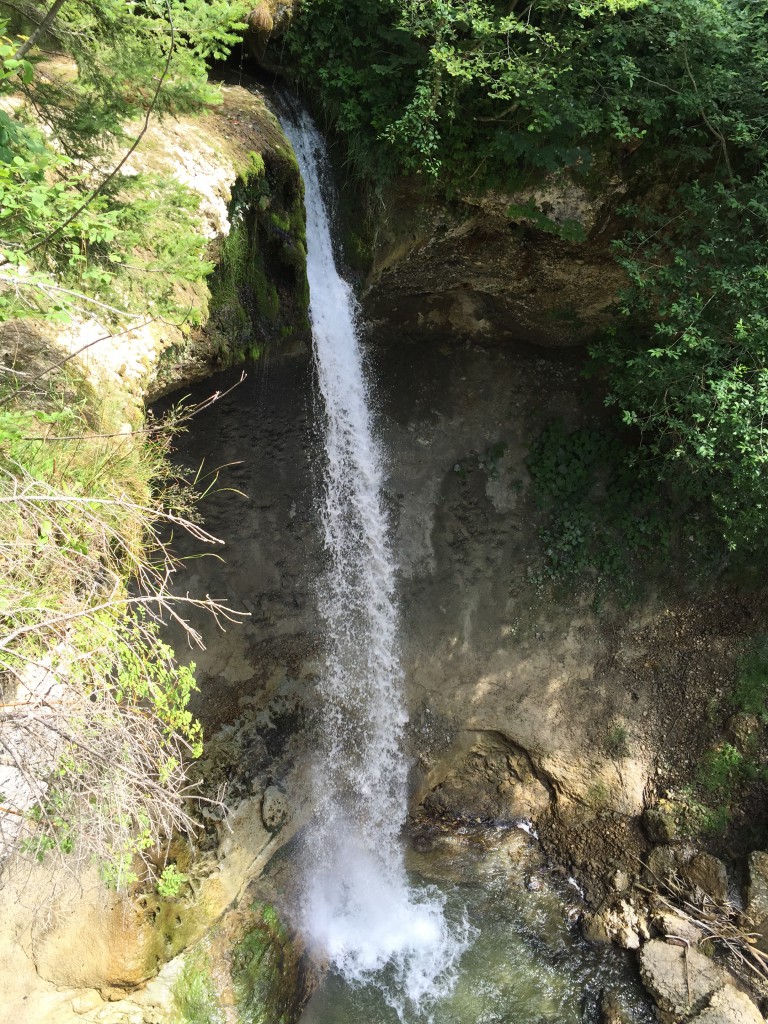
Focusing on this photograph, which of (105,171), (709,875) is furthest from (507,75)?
(709,875)

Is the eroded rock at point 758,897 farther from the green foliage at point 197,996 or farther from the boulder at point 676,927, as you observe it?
the green foliage at point 197,996

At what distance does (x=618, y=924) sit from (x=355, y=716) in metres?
3.39

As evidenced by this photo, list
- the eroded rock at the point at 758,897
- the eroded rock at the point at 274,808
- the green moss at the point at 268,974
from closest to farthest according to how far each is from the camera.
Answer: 1. the green moss at the point at 268,974
2. the eroded rock at the point at 758,897
3. the eroded rock at the point at 274,808

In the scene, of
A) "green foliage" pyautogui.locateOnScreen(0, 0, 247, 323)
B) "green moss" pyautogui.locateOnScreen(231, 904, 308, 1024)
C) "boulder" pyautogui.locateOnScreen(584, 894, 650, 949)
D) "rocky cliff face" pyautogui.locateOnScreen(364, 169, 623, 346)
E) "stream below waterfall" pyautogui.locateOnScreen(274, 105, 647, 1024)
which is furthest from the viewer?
"boulder" pyautogui.locateOnScreen(584, 894, 650, 949)

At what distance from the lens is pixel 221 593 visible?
7.34 meters

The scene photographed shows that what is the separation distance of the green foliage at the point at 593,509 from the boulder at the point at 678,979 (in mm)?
3609

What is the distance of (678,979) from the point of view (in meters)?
5.97

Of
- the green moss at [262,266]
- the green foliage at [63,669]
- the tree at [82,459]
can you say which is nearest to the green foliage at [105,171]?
the tree at [82,459]

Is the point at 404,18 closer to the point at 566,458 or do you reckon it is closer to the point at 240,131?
the point at 240,131

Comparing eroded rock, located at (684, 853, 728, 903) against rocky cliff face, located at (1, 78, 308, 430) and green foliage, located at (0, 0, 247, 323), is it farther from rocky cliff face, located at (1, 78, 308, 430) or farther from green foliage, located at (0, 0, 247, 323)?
green foliage, located at (0, 0, 247, 323)

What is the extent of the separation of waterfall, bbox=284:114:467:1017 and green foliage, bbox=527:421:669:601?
2.08 metres

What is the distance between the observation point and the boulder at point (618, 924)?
6391 mm

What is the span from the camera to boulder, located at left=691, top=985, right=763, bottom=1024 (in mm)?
5598

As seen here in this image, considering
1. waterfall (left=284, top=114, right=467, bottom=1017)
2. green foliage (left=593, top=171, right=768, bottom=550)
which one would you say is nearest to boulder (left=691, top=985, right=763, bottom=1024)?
waterfall (left=284, top=114, right=467, bottom=1017)
